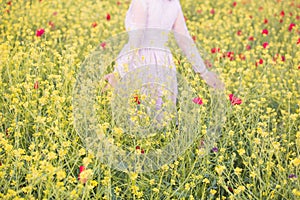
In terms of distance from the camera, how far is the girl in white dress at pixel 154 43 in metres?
3.03

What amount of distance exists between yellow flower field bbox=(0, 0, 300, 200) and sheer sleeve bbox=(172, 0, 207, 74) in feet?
0.33

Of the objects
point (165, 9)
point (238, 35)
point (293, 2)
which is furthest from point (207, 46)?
point (293, 2)

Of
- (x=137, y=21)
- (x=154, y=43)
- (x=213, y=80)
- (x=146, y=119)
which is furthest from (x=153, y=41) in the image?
(x=146, y=119)

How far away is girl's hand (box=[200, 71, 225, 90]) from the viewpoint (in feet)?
10.7

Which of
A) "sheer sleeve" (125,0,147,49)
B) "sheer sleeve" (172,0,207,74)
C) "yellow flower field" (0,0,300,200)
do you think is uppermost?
"sheer sleeve" (125,0,147,49)

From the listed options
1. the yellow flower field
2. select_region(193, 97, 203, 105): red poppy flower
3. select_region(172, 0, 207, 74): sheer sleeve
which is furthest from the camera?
select_region(172, 0, 207, 74): sheer sleeve

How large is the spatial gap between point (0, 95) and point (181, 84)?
46.9 inches

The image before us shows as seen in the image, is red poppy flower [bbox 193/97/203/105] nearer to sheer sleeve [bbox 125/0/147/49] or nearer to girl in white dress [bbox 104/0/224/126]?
girl in white dress [bbox 104/0/224/126]

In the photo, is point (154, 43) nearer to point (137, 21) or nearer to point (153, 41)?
point (153, 41)

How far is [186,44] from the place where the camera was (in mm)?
3270

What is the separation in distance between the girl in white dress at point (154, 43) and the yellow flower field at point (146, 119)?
0.15 m

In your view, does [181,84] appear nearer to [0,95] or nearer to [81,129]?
[81,129]

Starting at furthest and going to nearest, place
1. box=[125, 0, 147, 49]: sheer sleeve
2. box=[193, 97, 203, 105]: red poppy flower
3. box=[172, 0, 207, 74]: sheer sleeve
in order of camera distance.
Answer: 1. box=[172, 0, 207, 74]: sheer sleeve
2. box=[125, 0, 147, 49]: sheer sleeve
3. box=[193, 97, 203, 105]: red poppy flower

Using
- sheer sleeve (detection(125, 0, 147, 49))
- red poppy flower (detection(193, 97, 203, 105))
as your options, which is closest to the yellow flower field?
red poppy flower (detection(193, 97, 203, 105))
